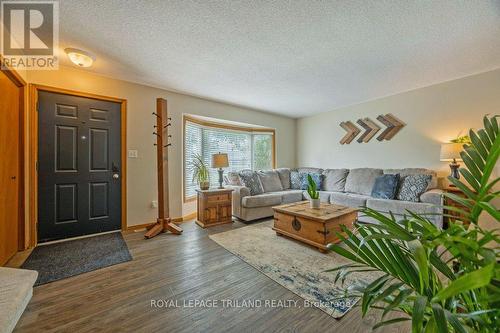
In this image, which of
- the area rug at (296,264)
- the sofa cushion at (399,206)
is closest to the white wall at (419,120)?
the sofa cushion at (399,206)

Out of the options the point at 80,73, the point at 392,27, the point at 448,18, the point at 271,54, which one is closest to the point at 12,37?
the point at 80,73

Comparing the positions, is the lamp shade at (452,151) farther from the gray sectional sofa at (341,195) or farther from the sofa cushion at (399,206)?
the sofa cushion at (399,206)

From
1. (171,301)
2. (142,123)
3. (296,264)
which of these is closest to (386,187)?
(296,264)

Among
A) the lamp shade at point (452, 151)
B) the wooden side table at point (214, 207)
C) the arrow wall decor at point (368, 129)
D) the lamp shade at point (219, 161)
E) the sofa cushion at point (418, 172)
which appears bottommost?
the wooden side table at point (214, 207)

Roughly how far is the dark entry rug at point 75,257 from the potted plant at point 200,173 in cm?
140

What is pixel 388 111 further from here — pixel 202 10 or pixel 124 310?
pixel 124 310

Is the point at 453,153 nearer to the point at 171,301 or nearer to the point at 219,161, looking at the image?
the point at 219,161

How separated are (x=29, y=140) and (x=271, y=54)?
306cm

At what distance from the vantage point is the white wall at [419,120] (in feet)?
9.72

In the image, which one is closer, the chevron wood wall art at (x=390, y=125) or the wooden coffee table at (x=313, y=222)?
the wooden coffee table at (x=313, y=222)

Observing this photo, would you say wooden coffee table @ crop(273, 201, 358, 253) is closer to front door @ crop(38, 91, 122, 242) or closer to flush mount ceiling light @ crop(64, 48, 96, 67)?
front door @ crop(38, 91, 122, 242)

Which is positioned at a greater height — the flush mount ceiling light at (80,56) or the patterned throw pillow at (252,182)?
the flush mount ceiling light at (80,56)

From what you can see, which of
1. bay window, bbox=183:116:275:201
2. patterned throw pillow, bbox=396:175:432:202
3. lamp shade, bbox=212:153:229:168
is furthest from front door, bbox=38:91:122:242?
patterned throw pillow, bbox=396:175:432:202

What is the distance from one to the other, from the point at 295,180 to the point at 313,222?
7.37 ft
